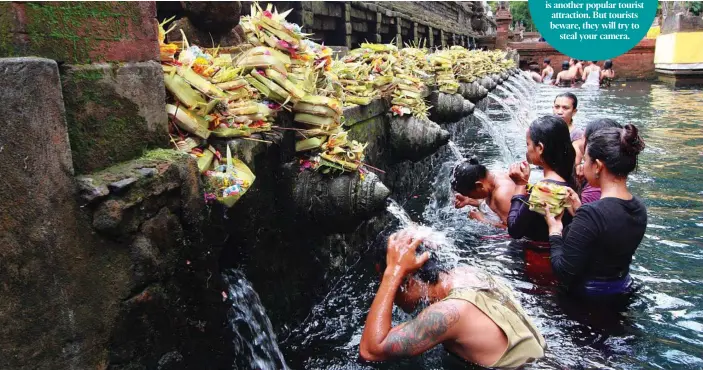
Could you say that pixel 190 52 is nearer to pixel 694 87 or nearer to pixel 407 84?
pixel 407 84

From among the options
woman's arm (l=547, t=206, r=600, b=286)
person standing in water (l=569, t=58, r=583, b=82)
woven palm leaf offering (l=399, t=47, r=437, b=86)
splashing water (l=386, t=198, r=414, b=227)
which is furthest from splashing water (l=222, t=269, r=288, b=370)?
person standing in water (l=569, t=58, r=583, b=82)

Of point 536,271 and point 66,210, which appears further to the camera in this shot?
point 536,271

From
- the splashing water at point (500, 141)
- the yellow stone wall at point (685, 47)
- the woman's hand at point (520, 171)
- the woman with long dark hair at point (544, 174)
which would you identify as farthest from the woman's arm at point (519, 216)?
the yellow stone wall at point (685, 47)

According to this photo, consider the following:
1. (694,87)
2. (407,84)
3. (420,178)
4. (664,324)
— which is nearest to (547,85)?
(694,87)

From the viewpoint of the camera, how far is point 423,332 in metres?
2.59

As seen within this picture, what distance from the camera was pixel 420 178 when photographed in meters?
7.27

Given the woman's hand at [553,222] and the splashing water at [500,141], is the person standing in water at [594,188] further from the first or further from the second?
the splashing water at [500,141]

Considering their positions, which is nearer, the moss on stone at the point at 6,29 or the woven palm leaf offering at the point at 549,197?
the moss on stone at the point at 6,29

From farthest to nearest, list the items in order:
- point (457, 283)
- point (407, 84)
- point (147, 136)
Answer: point (407, 84) → point (457, 283) → point (147, 136)

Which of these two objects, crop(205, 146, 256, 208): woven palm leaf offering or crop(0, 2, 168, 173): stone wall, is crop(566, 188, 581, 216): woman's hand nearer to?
crop(205, 146, 256, 208): woven palm leaf offering

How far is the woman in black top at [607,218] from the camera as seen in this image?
10.1 ft

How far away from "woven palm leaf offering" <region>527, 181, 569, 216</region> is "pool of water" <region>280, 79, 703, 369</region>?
2.27 feet

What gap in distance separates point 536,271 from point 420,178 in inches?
129

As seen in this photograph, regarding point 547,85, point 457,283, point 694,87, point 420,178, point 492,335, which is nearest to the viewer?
point 492,335
